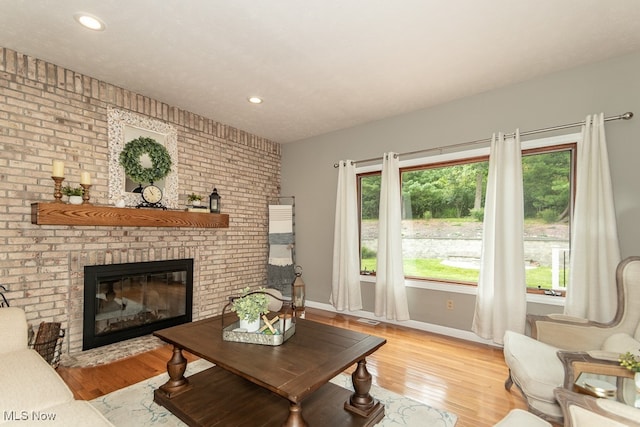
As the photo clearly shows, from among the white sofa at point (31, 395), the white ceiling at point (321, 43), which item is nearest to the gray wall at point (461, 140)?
the white ceiling at point (321, 43)

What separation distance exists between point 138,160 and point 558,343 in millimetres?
4202

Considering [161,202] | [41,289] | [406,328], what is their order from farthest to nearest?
1. [406,328]
2. [161,202]
3. [41,289]

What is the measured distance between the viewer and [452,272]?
12.1ft

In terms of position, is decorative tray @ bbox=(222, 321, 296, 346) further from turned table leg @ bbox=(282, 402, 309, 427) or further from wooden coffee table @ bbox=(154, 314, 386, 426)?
→ turned table leg @ bbox=(282, 402, 309, 427)

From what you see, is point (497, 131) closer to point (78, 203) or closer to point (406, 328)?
point (406, 328)

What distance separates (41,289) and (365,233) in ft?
11.9

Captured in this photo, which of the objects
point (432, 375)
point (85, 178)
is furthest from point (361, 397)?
point (85, 178)

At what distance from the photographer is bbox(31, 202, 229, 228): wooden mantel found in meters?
2.60

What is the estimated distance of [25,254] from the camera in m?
2.64

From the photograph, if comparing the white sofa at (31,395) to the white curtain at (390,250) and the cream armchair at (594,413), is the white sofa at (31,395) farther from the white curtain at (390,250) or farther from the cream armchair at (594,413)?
the white curtain at (390,250)

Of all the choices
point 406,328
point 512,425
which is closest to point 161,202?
Answer: point 406,328

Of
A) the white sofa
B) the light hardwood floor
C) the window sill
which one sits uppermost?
the window sill

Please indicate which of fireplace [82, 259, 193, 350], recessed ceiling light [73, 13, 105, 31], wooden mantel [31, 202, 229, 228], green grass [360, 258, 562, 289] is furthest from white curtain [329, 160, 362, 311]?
recessed ceiling light [73, 13, 105, 31]

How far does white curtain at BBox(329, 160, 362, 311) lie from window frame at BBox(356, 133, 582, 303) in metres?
0.18
